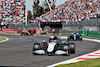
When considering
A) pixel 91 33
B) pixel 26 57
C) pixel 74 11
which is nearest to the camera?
pixel 26 57

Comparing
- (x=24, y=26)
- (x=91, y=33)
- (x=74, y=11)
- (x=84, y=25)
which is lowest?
(x=91, y=33)

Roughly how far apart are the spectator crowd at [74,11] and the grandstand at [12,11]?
15.4 metres

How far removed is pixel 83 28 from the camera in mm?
37094

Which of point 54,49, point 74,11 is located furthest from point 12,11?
point 54,49

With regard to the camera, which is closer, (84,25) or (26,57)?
(26,57)

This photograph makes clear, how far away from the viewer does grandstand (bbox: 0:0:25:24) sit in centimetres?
6610

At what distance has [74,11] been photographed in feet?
156

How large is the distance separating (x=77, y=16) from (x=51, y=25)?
25.8 feet

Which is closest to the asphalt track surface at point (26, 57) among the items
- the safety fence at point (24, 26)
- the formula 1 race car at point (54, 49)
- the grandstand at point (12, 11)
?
the formula 1 race car at point (54, 49)

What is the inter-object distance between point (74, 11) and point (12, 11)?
26.3m

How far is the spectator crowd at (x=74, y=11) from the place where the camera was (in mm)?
45125

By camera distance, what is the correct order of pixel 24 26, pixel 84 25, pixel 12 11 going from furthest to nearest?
pixel 12 11 < pixel 24 26 < pixel 84 25

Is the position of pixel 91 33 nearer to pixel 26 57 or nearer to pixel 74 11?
pixel 74 11

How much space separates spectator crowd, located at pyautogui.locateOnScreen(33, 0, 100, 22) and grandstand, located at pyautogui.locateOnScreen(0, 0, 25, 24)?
50.4ft
